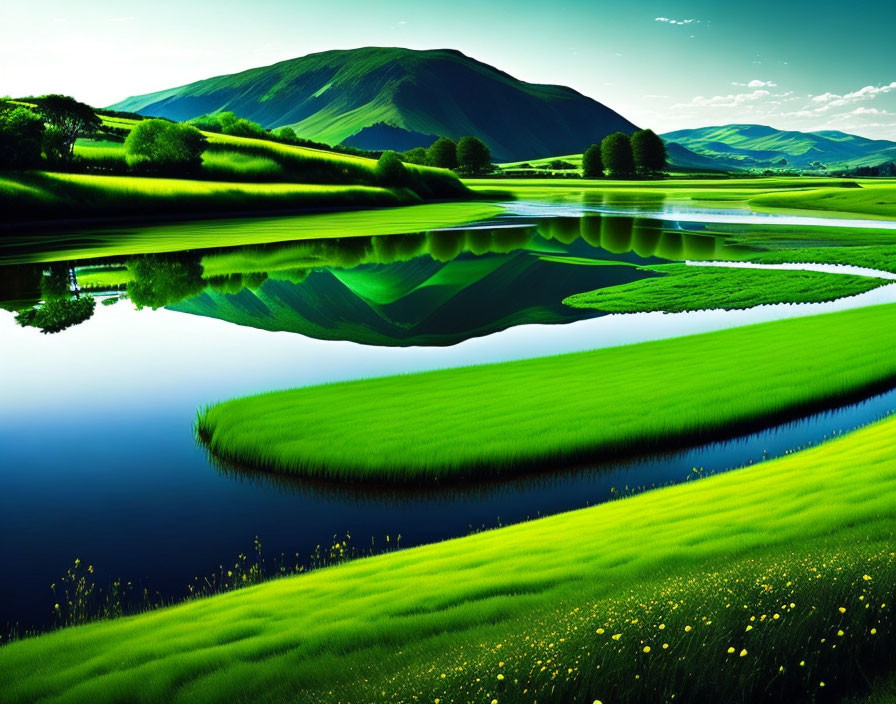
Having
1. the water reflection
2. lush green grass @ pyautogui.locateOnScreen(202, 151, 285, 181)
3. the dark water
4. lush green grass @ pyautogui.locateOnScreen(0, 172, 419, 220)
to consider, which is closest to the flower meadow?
the dark water

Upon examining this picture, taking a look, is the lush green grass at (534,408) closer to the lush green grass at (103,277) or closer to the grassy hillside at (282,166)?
the lush green grass at (103,277)

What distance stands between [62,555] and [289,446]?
6660 millimetres

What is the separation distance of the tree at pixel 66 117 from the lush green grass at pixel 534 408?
105368 millimetres

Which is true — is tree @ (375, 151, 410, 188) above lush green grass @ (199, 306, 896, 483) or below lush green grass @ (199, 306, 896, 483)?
above

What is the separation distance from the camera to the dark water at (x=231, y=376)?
57.1 feet

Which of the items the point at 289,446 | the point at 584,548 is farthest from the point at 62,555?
the point at 584,548

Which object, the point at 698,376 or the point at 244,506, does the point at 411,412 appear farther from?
the point at 698,376

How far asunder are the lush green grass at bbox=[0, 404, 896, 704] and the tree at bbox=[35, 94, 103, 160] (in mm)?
118235

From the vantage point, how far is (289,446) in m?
21.5

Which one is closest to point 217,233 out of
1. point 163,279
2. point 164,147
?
point 163,279

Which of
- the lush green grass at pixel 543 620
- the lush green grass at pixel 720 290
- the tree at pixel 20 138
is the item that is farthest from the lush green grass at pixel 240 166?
the lush green grass at pixel 543 620

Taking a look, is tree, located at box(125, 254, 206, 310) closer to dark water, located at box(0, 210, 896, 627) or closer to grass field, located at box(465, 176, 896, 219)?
dark water, located at box(0, 210, 896, 627)

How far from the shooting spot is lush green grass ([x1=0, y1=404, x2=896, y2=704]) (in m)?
8.19

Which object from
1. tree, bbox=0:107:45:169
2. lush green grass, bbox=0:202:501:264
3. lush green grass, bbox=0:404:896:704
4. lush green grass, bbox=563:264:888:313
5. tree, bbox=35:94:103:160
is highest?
tree, bbox=35:94:103:160
